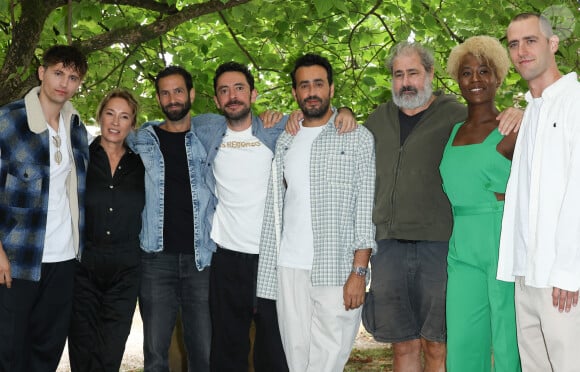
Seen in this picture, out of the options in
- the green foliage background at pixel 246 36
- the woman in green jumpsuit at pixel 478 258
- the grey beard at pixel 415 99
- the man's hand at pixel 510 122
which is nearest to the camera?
the woman in green jumpsuit at pixel 478 258

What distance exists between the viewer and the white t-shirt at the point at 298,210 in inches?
180

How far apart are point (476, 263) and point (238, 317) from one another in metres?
1.79

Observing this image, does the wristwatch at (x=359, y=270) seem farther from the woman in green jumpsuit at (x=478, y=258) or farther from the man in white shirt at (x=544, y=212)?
the man in white shirt at (x=544, y=212)

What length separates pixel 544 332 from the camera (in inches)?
142

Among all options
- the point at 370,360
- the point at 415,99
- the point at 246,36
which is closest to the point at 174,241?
the point at 415,99

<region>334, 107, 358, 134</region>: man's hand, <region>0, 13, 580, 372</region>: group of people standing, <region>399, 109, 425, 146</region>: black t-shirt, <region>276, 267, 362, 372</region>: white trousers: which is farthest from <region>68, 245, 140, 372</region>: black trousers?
<region>399, 109, 425, 146</region>: black t-shirt

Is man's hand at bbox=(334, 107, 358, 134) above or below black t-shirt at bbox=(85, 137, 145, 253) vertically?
above

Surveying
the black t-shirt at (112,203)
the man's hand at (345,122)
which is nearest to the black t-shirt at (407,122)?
the man's hand at (345,122)

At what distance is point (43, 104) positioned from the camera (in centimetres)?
470

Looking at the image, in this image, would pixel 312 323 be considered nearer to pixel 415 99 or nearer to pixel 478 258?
pixel 478 258

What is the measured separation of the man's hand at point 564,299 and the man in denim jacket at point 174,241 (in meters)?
2.49

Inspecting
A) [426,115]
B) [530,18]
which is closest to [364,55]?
[426,115]

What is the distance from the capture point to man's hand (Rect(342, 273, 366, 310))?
174 inches

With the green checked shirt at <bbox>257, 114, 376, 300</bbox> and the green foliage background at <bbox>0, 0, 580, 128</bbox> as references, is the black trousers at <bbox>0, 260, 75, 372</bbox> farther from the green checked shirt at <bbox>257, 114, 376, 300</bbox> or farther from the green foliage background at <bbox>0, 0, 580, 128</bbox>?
the green foliage background at <bbox>0, 0, 580, 128</bbox>
